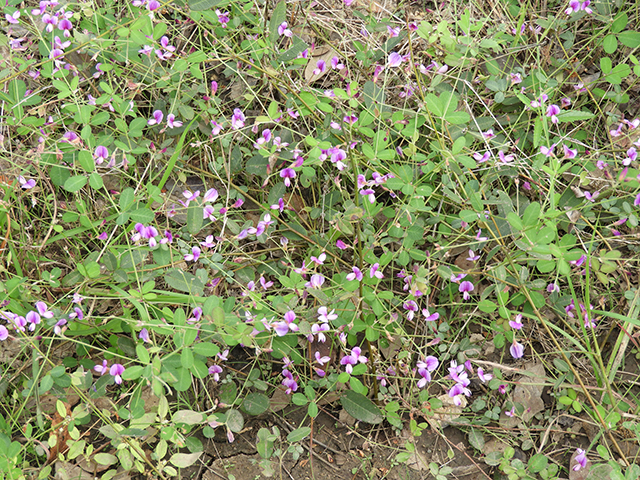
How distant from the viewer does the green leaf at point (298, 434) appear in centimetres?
212

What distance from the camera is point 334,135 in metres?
2.44

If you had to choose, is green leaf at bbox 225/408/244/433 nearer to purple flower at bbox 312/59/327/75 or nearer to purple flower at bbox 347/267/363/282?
purple flower at bbox 347/267/363/282

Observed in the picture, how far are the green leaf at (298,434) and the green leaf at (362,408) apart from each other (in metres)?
0.20

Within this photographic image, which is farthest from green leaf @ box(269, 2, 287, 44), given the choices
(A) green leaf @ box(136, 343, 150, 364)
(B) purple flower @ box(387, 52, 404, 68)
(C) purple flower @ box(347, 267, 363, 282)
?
(A) green leaf @ box(136, 343, 150, 364)

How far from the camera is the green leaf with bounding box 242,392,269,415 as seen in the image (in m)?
2.20

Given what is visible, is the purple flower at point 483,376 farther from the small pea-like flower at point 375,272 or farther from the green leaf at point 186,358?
the green leaf at point 186,358

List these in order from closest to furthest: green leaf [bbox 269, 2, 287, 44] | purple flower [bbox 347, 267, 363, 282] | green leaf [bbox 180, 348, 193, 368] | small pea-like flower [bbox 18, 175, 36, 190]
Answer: green leaf [bbox 180, 348, 193, 368], purple flower [bbox 347, 267, 363, 282], small pea-like flower [bbox 18, 175, 36, 190], green leaf [bbox 269, 2, 287, 44]

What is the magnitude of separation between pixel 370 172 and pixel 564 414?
1.36 m

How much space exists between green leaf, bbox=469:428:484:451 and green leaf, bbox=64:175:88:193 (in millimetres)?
1994

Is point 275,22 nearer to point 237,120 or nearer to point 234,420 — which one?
point 237,120

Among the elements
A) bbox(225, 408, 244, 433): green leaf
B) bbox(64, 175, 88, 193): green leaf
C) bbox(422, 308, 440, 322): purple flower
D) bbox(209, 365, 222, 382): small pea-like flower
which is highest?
bbox(64, 175, 88, 193): green leaf

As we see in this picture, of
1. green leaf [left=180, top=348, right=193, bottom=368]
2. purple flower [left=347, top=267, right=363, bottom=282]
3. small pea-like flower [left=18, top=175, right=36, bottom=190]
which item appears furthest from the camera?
small pea-like flower [left=18, top=175, right=36, bottom=190]

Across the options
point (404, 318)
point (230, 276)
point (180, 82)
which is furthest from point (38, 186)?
point (404, 318)

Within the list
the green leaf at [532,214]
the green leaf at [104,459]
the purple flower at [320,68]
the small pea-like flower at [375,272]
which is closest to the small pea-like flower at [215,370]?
the green leaf at [104,459]
